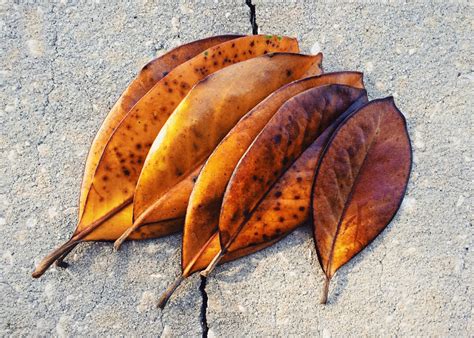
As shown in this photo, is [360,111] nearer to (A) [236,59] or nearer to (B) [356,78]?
(B) [356,78]

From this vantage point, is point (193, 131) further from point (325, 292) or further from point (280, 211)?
point (325, 292)

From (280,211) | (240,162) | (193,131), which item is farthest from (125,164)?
(280,211)

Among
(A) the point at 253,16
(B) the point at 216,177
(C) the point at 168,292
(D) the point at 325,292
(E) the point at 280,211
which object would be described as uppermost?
(A) the point at 253,16

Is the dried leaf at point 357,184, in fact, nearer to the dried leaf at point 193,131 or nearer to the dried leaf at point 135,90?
the dried leaf at point 193,131

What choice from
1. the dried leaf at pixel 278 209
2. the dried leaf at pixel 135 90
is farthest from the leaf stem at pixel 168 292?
the dried leaf at pixel 135 90

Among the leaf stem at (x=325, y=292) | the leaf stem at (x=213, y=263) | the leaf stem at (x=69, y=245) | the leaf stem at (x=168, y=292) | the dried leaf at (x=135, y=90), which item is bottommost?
the leaf stem at (x=325, y=292)

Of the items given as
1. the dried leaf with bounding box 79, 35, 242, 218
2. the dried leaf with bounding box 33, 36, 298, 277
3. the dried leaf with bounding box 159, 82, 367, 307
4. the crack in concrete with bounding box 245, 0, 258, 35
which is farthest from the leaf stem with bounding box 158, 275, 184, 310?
the crack in concrete with bounding box 245, 0, 258, 35
